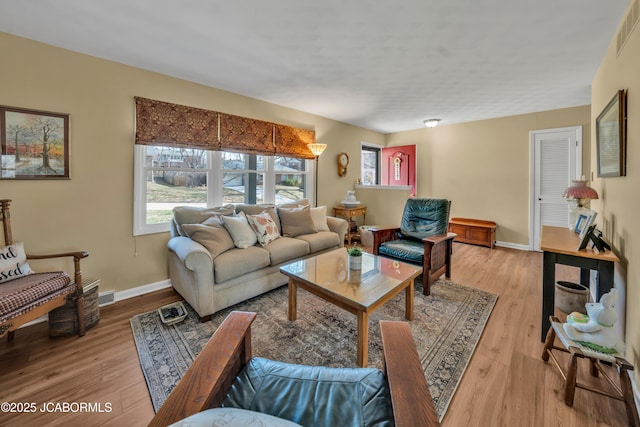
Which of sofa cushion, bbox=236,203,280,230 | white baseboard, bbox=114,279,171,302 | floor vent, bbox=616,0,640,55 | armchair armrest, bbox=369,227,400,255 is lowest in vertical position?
white baseboard, bbox=114,279,171,302

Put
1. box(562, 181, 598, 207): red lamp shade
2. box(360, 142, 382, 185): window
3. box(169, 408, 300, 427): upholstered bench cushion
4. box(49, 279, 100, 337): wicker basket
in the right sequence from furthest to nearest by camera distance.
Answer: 1. box(360, 142, 382, 185): window
2. box(562, 181, 598, 207): red lamp shade
3. box(49, 279, 100, 337): wicker basket
4. box(169, 408, 300, 427): upholstered bench cushion

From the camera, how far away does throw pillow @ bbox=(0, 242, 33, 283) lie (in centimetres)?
182

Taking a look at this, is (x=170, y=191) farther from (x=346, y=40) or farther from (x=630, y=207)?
(x=630, y=207)

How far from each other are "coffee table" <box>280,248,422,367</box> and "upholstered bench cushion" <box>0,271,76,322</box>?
5.31ft

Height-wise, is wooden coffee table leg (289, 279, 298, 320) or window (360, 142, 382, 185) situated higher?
window (360, 142, 382, 185)

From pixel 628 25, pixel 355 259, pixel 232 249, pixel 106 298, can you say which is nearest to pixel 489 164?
pixel 628 25

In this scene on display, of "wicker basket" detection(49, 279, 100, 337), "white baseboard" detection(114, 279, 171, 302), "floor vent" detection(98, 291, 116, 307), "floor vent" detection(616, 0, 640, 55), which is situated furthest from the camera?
"white baseboard" detection(114, 279, 171, 302)

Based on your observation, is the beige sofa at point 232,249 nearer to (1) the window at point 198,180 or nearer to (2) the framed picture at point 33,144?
(1) the window at point 198,180

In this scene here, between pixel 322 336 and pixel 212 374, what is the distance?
1.26 metres

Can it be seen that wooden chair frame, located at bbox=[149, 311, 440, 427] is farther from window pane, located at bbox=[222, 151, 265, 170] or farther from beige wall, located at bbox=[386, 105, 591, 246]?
beige wall, located at bbox=[386, 105, 591, 246]

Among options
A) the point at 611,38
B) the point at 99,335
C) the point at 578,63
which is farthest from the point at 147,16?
the point at 578,63

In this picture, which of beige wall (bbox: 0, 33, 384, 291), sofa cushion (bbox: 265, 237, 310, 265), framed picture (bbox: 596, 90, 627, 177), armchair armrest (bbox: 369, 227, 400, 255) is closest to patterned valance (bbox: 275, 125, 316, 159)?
beige wall (bbox: 0, 33, 384, 291)

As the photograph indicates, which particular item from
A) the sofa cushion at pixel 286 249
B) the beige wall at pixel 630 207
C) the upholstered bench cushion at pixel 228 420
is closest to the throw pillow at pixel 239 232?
the sofa cushion at pixel 286 249

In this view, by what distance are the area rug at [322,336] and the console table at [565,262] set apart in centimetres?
51
